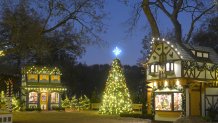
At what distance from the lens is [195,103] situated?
27.4m

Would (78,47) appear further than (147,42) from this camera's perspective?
No

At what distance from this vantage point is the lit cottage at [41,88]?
43.8 meters

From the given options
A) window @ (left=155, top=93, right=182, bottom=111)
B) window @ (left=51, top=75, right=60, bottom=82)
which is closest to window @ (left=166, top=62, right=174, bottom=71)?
window @ (left=155, top=93, right=182, bottom=111)

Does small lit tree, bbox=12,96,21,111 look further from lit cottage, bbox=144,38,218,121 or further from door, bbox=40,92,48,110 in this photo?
lit cottage, bbox=144,38,218,121

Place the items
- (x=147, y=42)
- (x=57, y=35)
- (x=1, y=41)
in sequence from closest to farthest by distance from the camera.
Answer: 1. (x=1, y=41)
2. (x=57, y=35)
3. (x=147, y=42)

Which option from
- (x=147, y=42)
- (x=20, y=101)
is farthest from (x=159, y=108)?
(x=147, y=42)

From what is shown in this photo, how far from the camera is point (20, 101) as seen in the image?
43.0 meters

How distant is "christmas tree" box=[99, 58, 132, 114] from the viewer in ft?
110

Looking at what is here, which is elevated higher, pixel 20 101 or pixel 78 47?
pixel 78 47

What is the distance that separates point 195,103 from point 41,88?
71.7 feet

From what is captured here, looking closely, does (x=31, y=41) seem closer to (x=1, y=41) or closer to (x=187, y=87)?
(x=1, y=41)

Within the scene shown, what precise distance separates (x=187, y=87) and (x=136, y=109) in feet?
39.3

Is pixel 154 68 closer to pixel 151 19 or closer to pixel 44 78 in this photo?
pixel 151 19

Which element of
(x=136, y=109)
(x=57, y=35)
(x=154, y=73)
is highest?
(x=57, y=35)
